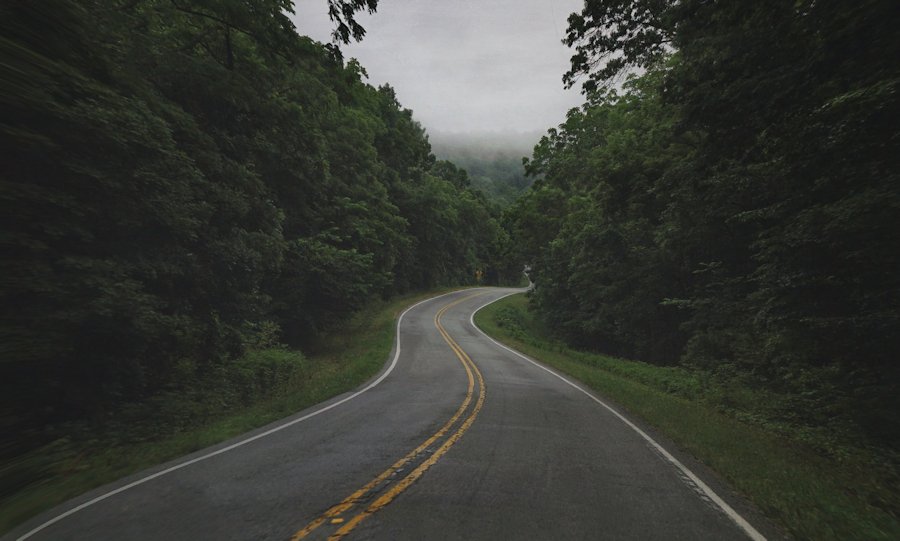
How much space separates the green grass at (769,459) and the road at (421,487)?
559mm

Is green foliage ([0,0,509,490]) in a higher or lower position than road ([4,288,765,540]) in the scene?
higher

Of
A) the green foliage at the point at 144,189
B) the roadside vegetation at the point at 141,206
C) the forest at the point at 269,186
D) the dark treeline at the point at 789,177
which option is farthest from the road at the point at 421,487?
the dark treeline at the point at 789,177

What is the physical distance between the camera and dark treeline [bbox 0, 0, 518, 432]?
6.02m

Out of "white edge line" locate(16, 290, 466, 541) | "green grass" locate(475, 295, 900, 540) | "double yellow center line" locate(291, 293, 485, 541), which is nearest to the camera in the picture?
"double yellow center line" locate(291, 293, 485, 541)

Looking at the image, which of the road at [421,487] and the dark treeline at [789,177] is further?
the dark treeline at [789,177]

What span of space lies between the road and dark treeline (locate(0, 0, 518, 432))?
3.14 m

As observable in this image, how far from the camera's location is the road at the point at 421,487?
4.02 meters

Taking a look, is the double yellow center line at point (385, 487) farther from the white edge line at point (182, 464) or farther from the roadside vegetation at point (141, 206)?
the roadside vegetation at point (141, 206)

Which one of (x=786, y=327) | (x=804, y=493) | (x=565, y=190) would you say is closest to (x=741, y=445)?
(x=804, y=493)

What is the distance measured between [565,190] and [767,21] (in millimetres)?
28931

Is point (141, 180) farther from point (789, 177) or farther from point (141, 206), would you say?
point (789, 177)

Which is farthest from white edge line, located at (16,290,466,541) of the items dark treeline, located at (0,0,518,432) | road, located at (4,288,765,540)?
dark treeline, located at (0,0,518,432)

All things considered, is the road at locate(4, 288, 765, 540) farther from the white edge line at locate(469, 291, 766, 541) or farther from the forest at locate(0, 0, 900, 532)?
the forest at locate(0, 0, 900, 532)

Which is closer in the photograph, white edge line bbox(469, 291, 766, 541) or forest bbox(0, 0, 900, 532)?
white edge line bbox(469, 291, 766, 541)
